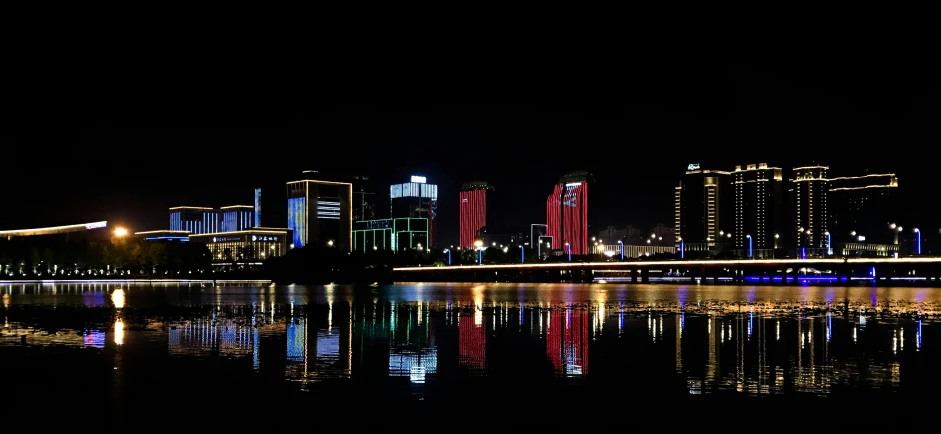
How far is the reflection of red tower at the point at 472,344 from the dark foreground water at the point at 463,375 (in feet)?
0.44

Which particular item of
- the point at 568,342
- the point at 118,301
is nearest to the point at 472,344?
the point at 568,342

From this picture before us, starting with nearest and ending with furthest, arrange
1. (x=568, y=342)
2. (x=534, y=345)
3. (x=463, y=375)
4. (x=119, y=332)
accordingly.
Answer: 1. (x=463, y=375)
2. (x=534, y=345)
3. (x=568, y=342)
4. (x=119, y=332)

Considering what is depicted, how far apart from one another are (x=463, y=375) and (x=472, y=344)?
9560mm

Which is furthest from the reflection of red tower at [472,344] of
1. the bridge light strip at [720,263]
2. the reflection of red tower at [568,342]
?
the bridge light strip at [720,263]

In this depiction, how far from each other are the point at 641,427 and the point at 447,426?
350 cm

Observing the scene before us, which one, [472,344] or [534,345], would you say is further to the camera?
[472,344]

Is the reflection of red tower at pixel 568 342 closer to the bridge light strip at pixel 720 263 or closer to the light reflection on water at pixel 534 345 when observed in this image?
the light reflection on water at pixel 534 345

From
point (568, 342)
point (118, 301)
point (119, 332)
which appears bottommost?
point (118, 301)

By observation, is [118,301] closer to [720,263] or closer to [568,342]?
[568,342]

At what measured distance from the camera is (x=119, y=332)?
39.3 metres

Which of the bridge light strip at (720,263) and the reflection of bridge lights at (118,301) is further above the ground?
the bridge light strip at (720,263)

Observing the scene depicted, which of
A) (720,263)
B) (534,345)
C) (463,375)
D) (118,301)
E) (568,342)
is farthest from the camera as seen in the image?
(720,263)

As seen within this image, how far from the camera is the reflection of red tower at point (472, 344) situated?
93.9ft

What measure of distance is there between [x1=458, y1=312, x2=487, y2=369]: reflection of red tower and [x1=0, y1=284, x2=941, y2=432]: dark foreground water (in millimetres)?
136
